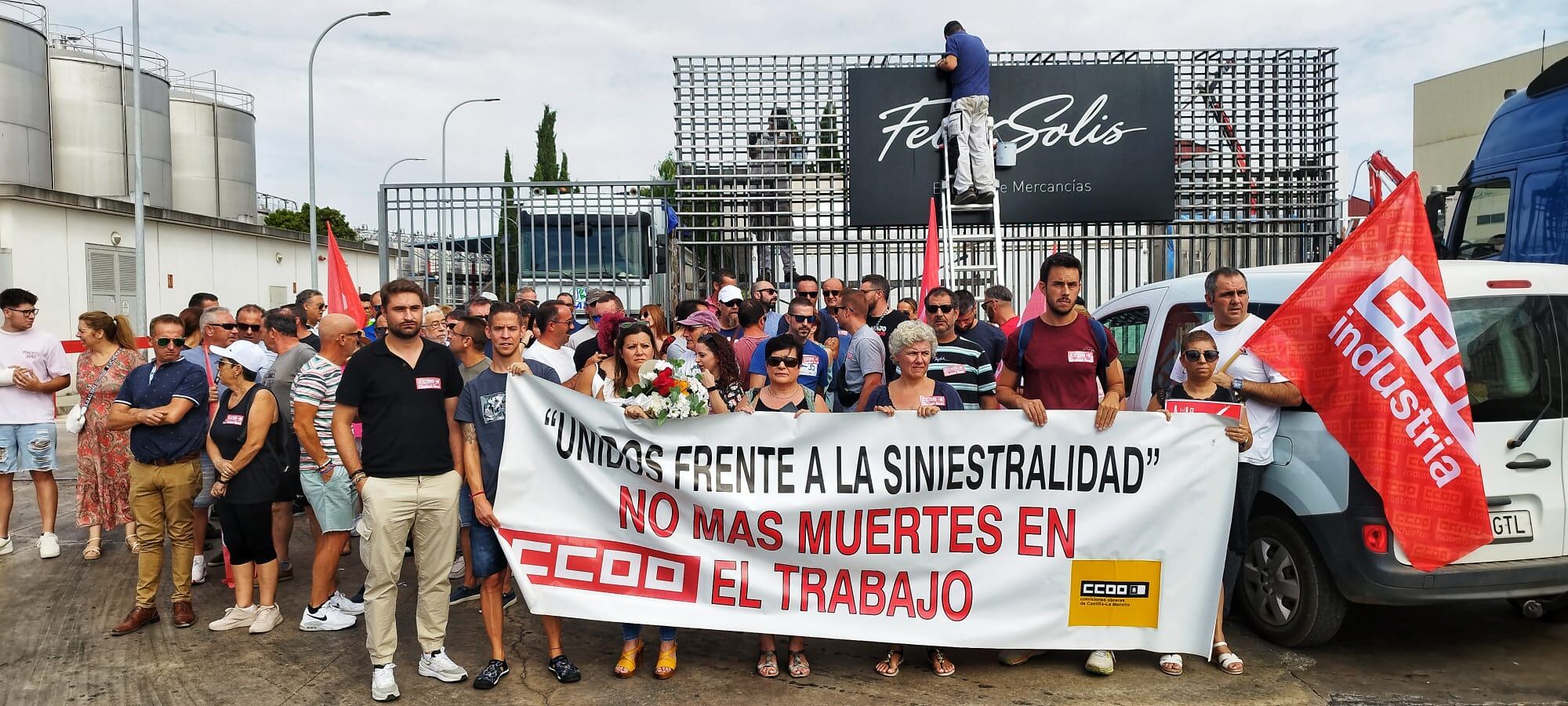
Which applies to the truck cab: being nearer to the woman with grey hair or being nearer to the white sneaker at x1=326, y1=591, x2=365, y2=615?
the woman with grey hair

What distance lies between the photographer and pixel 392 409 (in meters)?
4.52

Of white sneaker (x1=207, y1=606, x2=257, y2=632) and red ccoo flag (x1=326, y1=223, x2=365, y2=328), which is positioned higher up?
red ccoo flag (x1=326, y1=223, x2=365, y2=328)

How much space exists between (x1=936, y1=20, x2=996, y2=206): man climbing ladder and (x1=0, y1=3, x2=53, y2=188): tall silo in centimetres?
3205

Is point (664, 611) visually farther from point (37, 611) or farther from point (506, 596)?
point (37, 611)

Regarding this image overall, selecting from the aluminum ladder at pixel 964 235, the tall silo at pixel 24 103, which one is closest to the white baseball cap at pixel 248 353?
the aluminum ladder at pixel 964 235

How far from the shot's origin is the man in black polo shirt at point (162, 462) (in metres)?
5.49

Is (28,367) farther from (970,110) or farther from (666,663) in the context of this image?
(970,110)

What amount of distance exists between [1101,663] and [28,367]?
7351 millimetres

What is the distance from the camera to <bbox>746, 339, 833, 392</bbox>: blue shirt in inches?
244

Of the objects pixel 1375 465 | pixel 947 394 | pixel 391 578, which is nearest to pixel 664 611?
pixel 391 578

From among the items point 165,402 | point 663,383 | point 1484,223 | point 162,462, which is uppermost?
point 1484,223

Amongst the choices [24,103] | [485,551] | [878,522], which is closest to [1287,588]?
[878,522]

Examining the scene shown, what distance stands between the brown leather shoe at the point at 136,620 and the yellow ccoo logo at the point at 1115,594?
491cm

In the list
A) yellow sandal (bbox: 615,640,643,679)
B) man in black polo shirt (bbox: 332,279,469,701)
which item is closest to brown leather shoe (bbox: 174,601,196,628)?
man in black polo shirt (bbox: 332,279,469,701)
